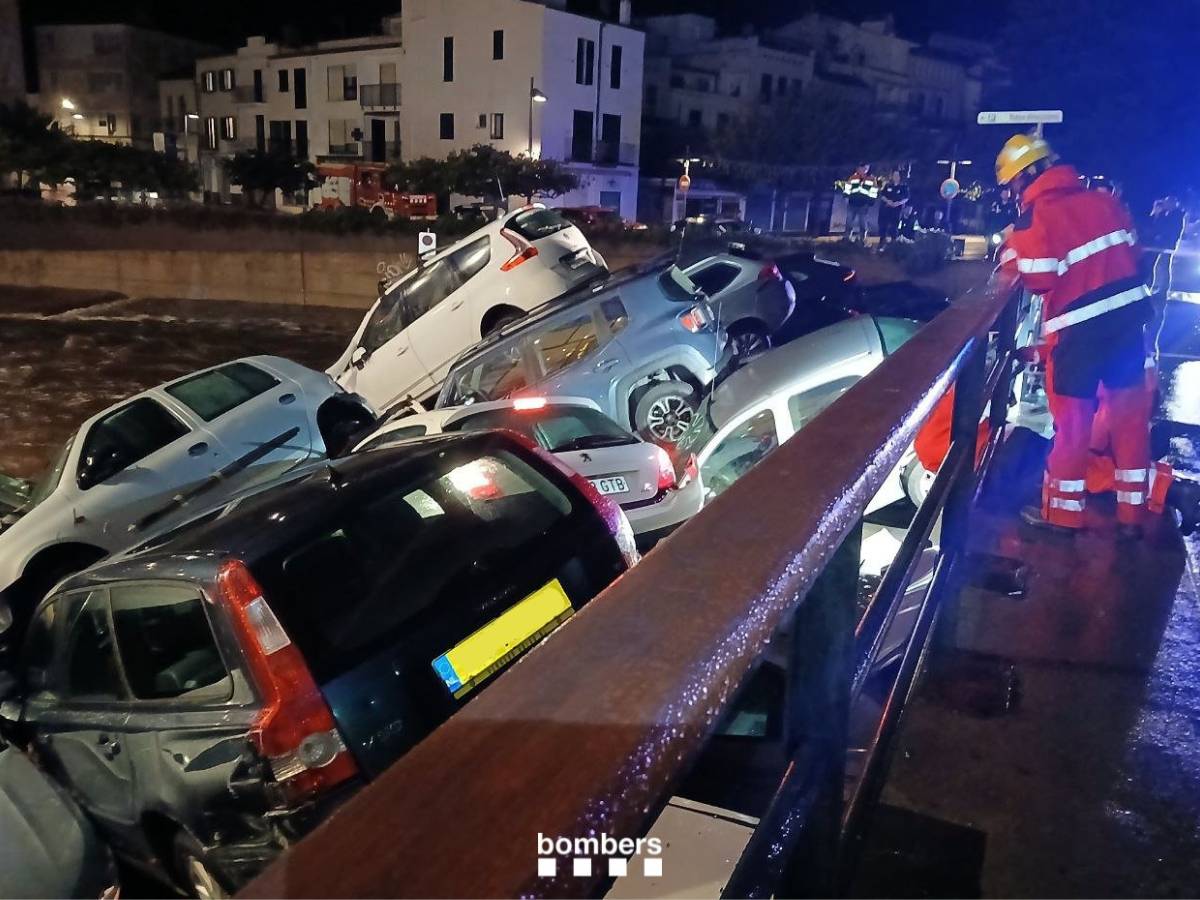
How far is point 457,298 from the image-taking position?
417 inches

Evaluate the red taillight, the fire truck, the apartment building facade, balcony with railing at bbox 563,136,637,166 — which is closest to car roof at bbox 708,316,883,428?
the red taillight

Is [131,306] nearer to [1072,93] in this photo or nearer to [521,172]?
[521,172]

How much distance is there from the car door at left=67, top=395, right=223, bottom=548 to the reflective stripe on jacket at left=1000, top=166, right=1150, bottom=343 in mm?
5961

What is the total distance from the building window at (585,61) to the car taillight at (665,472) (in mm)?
34708

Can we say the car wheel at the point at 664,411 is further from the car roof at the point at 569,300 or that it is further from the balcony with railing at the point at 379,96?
the balcony with railing at the point at 379,96

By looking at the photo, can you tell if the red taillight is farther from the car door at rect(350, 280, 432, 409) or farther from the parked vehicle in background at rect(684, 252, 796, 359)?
the car door at rect(350, 280, 432, 409)

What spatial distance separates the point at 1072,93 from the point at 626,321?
4.86 meters

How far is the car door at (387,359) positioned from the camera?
34.7 ft

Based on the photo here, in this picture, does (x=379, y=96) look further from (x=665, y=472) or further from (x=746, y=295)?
(x=665, y=472)

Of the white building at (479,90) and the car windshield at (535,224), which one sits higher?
the white building at (479,90)

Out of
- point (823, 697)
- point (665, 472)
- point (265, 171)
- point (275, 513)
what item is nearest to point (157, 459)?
point (665, 472)

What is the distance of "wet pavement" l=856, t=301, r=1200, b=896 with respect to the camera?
2029 mm

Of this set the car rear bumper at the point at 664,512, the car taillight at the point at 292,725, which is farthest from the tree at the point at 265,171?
the car taillight at the point at 292,725

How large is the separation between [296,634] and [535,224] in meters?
8.25
